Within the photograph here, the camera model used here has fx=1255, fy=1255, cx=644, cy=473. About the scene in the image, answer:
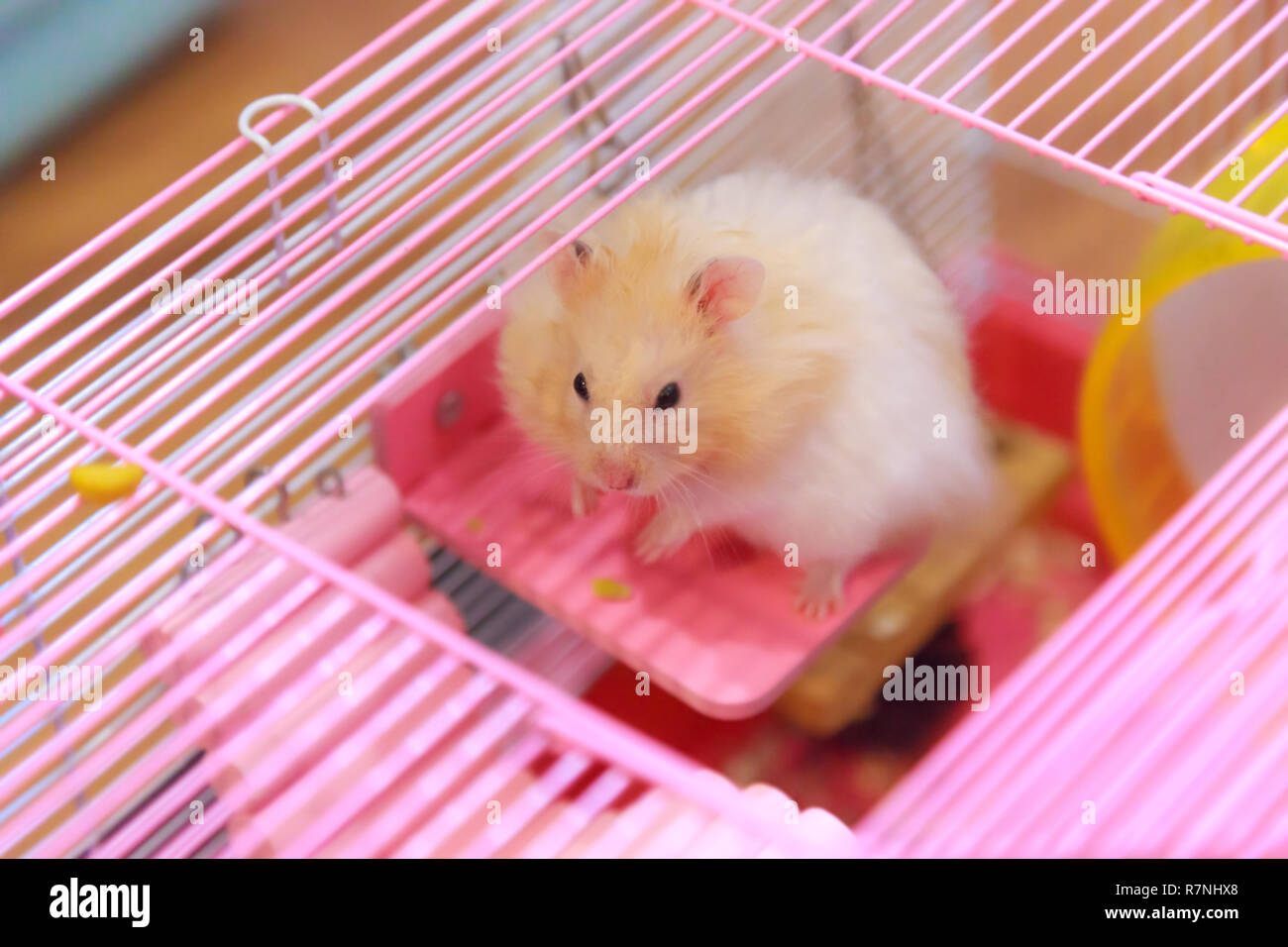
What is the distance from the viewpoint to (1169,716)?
36.7 inches

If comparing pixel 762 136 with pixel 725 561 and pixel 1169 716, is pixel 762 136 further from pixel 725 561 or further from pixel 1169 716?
pixel 1169 716

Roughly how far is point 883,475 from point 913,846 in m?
0.51

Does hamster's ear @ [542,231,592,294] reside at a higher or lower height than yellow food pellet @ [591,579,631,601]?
higher

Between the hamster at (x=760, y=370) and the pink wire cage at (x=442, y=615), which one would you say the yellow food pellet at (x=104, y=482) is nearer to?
the pink wire cage at (x=442, y=615)

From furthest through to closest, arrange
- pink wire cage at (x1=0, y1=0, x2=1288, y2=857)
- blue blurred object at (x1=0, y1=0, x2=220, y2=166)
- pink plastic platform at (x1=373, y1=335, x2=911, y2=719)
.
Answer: blue blurred object at (x1=0, y1=0, x2=220, y2=166) < pink plastic platform at (x1=373, y1=335, x2=911, y2=719) < pink wire cage at (x1=0, y1=0, x2=1288, y2=857)

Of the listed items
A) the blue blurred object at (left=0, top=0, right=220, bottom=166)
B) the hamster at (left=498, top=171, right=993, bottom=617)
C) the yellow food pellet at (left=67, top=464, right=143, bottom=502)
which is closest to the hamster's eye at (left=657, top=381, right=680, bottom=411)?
the hamster at (left=498, top=171, right=993, bottom=617)

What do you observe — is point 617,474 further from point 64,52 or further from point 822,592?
point 64,52

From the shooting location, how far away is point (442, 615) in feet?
4.89

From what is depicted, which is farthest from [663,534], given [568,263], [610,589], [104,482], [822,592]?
→ [104,482]

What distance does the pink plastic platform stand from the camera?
136cm

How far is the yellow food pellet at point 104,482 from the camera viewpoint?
3.40 feet

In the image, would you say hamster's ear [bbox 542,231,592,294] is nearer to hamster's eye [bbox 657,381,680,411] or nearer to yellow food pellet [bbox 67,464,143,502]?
hamster's eye [bbox 657,381,680,411]

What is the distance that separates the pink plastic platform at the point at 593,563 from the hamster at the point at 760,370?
0.04 m
